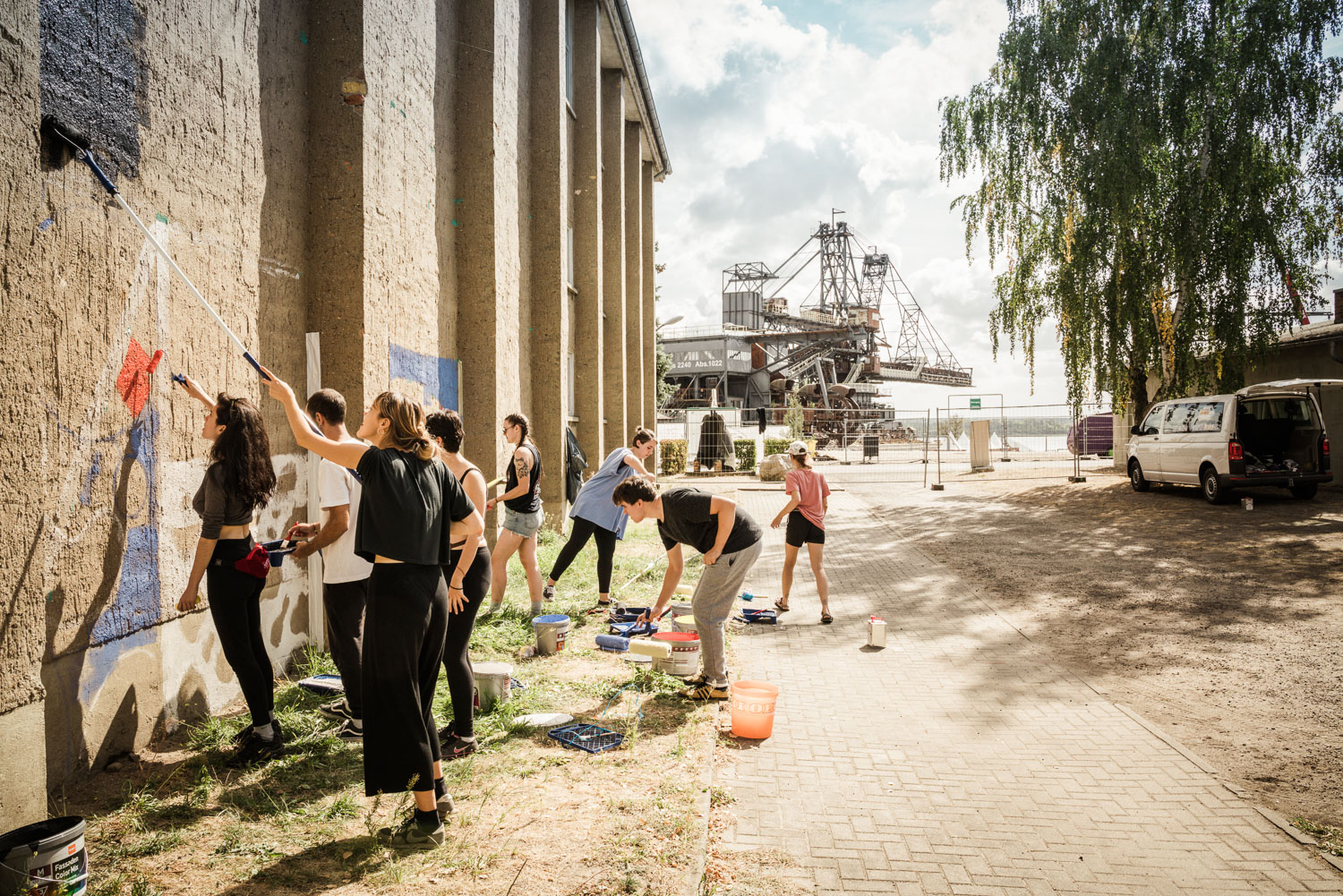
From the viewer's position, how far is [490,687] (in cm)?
509

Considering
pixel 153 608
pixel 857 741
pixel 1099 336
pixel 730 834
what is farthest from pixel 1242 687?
pixel 1099 336

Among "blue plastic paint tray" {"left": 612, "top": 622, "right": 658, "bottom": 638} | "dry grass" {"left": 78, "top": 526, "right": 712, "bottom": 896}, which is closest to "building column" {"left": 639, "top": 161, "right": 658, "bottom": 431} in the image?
"blue plastic paint tray" {"left": 612, "top": 622, "right": 658, "bottom": 638}

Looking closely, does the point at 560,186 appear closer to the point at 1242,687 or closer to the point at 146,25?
the point at 146,25

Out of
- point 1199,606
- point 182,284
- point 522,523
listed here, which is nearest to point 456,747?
point 522,523

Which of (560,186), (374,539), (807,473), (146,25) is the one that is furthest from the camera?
(560,186)

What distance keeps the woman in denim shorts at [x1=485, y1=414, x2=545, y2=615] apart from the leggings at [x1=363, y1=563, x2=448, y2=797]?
353cm

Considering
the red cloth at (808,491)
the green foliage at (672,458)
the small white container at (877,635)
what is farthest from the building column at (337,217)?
the green foliage at (672,458)

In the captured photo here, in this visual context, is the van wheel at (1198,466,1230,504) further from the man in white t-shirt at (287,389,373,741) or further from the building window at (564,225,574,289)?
the man in white t-shirt at (287,389,373,741)

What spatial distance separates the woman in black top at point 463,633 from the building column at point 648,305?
679 inches

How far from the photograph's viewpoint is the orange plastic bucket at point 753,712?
192 inches

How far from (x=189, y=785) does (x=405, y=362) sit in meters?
4.36

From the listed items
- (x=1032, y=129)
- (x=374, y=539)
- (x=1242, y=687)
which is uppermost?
(x=1032, y=129)

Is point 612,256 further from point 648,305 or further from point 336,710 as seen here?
point 336,710

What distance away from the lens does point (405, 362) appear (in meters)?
7.40
